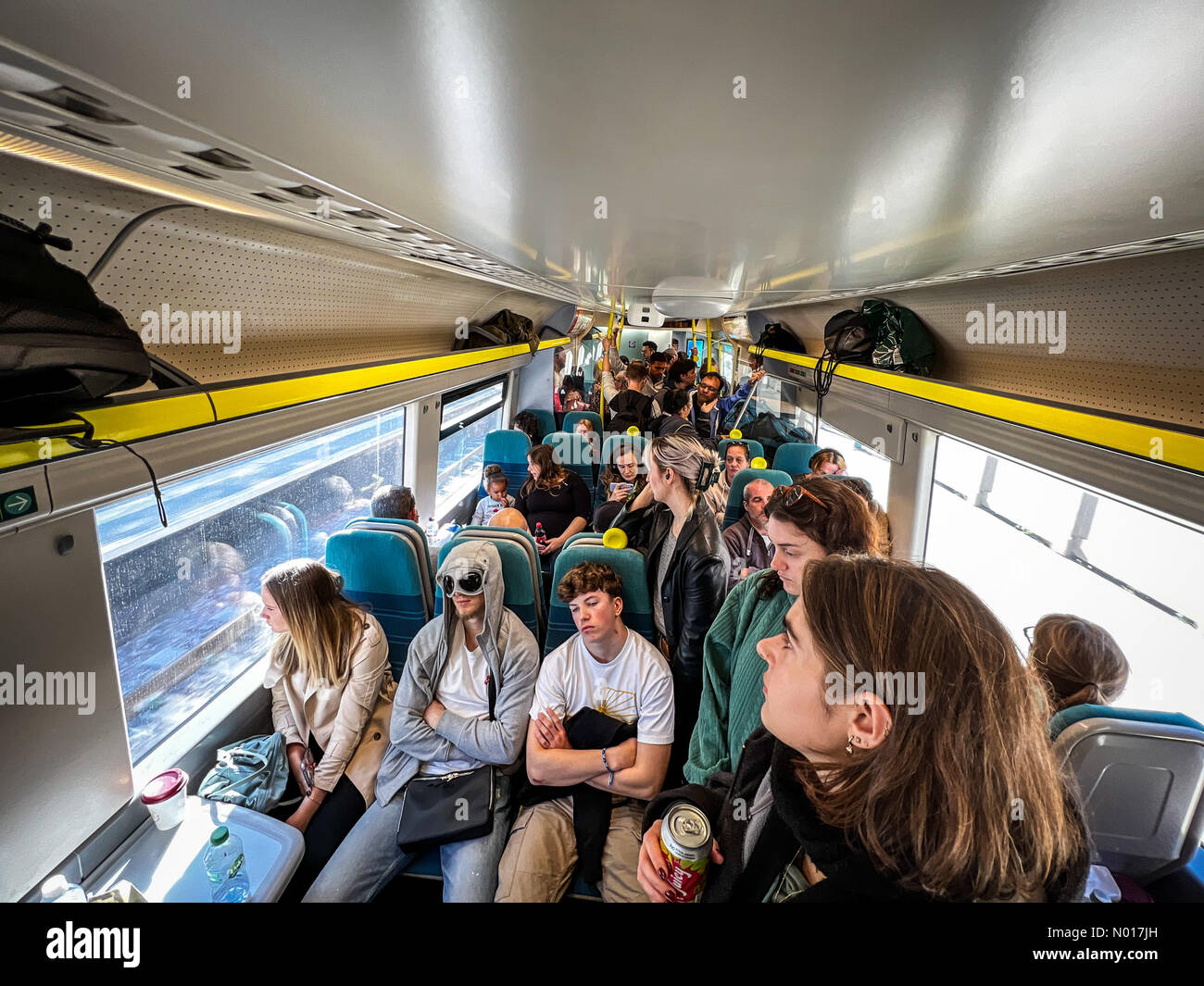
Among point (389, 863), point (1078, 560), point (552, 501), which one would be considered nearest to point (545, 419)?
point (552, 501)

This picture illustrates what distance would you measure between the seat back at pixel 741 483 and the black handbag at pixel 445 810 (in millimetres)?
2714

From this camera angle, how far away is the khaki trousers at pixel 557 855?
2.02 meters

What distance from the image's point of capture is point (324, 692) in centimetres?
256

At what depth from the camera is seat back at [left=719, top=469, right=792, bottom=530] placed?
14.3ft

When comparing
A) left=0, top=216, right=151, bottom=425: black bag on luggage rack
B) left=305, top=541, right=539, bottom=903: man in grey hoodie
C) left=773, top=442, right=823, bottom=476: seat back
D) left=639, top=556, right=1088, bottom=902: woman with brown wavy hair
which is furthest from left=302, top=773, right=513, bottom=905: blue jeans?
left=773, top=442, right=823, bottom=476: seat back

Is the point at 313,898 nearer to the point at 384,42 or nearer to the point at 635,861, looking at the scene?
the point at 635,861

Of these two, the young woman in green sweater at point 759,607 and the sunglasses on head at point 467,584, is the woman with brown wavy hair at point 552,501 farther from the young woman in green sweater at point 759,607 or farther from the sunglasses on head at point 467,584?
the young woman in green sweater at point 759,607

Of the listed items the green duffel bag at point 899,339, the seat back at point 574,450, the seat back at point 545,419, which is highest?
the green duffel bag at point 899,339

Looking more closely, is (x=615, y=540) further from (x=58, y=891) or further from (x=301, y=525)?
(x=301, y=525)

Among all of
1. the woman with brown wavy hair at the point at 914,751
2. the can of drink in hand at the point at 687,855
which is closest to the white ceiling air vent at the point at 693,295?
the woman with brown wavy hair at the point at 914,751

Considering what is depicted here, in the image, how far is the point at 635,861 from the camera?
2102 millimetres

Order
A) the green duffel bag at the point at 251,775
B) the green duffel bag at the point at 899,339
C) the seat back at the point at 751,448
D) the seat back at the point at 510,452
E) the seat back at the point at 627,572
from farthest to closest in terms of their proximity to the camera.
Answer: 1. the seat back at the point at 510,452
2. the seat back at the point at 751,448
3. the green duffel bag at the point at 899,339
4. the seat back at the point at 627,572
5. the green duffel bag at the point at 251,775

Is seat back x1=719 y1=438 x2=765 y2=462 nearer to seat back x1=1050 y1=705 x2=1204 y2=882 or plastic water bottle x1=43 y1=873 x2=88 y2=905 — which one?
seat back x1=1050 y1=705 x2=1204 y2=882
